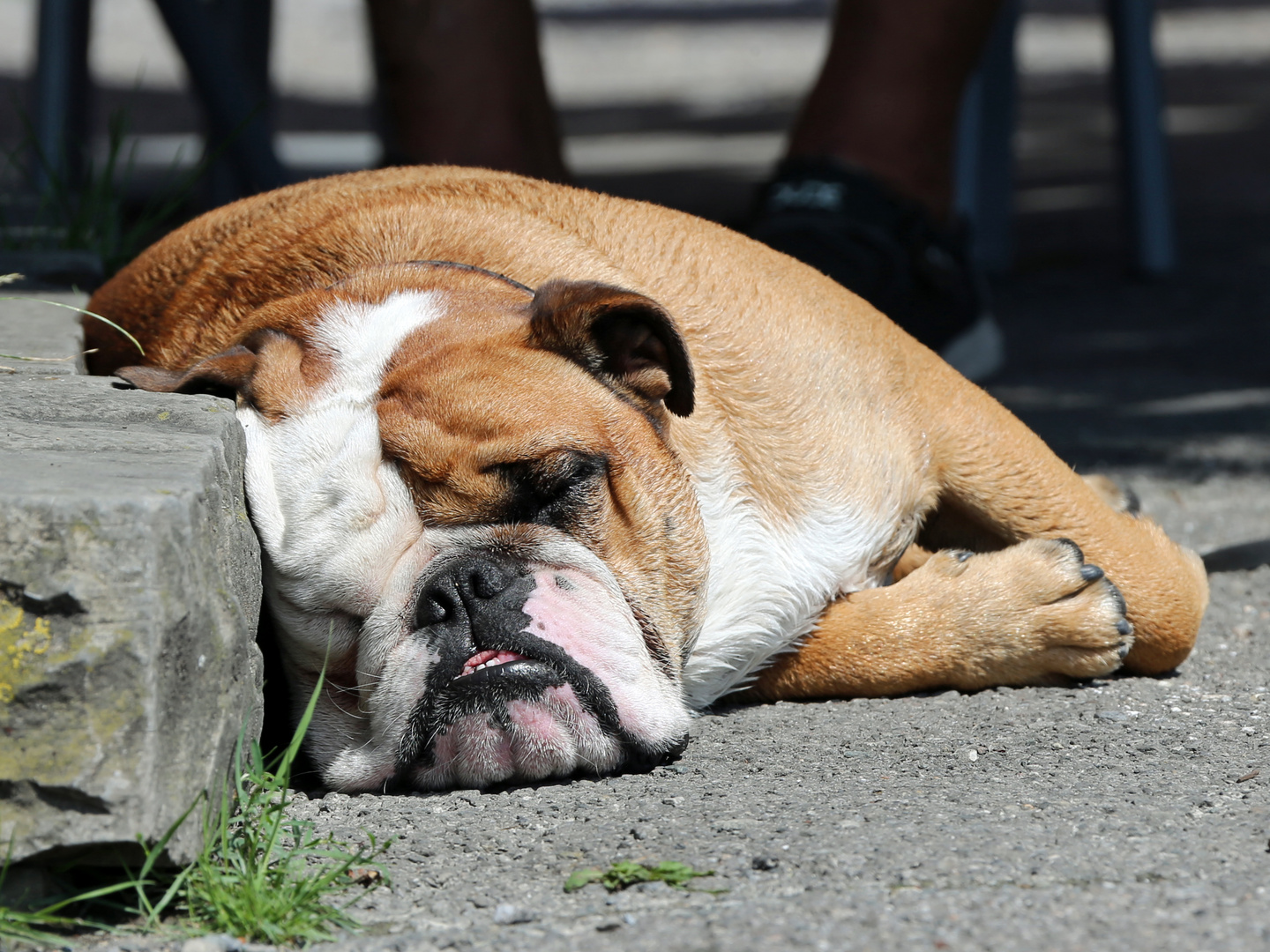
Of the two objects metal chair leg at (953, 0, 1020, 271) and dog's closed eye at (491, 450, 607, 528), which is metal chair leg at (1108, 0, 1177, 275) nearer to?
metal chair leg at (953, 0, 1020, 271)

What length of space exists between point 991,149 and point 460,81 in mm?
3125

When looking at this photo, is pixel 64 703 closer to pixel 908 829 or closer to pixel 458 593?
pixel 458 593

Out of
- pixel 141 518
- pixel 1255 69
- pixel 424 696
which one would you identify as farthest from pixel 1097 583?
pixel 1255 69

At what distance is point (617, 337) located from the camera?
7.70 feet

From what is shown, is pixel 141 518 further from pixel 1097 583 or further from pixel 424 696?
pixel 1097 583

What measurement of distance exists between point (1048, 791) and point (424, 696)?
2.94ft

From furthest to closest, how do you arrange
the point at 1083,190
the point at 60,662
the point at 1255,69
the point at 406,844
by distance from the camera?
the point at 1255,69 < the point at 1083,190 < the point at 406,844 < the point at 60,662

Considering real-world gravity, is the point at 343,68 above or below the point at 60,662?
below

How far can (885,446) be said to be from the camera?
2.69 metres

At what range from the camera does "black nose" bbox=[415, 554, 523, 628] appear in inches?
83.4

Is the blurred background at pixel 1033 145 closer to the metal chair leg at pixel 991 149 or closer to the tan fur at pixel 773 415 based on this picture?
the metal chair leg at pixel 991 149

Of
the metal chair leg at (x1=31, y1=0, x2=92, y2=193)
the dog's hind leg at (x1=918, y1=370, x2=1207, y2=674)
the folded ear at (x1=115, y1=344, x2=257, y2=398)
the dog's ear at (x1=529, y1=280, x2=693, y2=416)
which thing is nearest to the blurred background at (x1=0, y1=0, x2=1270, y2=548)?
the metal chair leg at (x1=31, y1=0, x2=92, y2=193)

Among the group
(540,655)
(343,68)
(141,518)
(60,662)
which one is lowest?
(343,68)

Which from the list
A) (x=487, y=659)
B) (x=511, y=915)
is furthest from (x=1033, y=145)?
(x=511, y=915)
